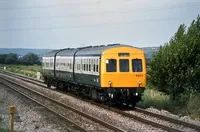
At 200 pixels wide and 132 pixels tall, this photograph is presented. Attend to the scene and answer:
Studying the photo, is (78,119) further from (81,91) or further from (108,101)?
(81,91)

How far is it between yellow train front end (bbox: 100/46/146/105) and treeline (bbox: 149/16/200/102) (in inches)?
119

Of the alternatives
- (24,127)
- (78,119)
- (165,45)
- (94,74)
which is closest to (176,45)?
(165,45)

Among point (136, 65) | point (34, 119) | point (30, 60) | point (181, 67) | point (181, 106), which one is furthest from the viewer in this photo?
point (30, 60)

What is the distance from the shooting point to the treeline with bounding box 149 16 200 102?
71.9ft

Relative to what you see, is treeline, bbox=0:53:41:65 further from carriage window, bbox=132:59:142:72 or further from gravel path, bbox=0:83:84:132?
carriage window, bbox=132:59:142:72

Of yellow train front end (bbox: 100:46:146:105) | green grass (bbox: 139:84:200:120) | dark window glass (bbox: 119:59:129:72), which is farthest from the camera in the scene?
dark window glass (bbox: 119:59:129:72)

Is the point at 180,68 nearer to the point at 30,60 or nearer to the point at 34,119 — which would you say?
the point at 34,119

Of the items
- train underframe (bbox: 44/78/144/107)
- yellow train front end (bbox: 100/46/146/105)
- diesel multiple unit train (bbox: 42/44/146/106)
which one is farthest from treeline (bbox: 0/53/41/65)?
yellow train front end (bbox: 100/46/146/105)

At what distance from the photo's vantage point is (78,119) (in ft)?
53.0

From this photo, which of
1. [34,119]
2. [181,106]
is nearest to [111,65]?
[181,106]

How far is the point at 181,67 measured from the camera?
72.5 ft

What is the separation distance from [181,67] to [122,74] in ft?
14.0

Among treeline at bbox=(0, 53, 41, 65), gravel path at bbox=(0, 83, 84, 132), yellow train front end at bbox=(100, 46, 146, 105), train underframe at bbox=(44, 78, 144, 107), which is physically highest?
treeline at bbox=(0, 53, 41, 65)

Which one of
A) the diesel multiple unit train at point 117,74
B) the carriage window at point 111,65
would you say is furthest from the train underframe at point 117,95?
the carriage window at point 111,65
